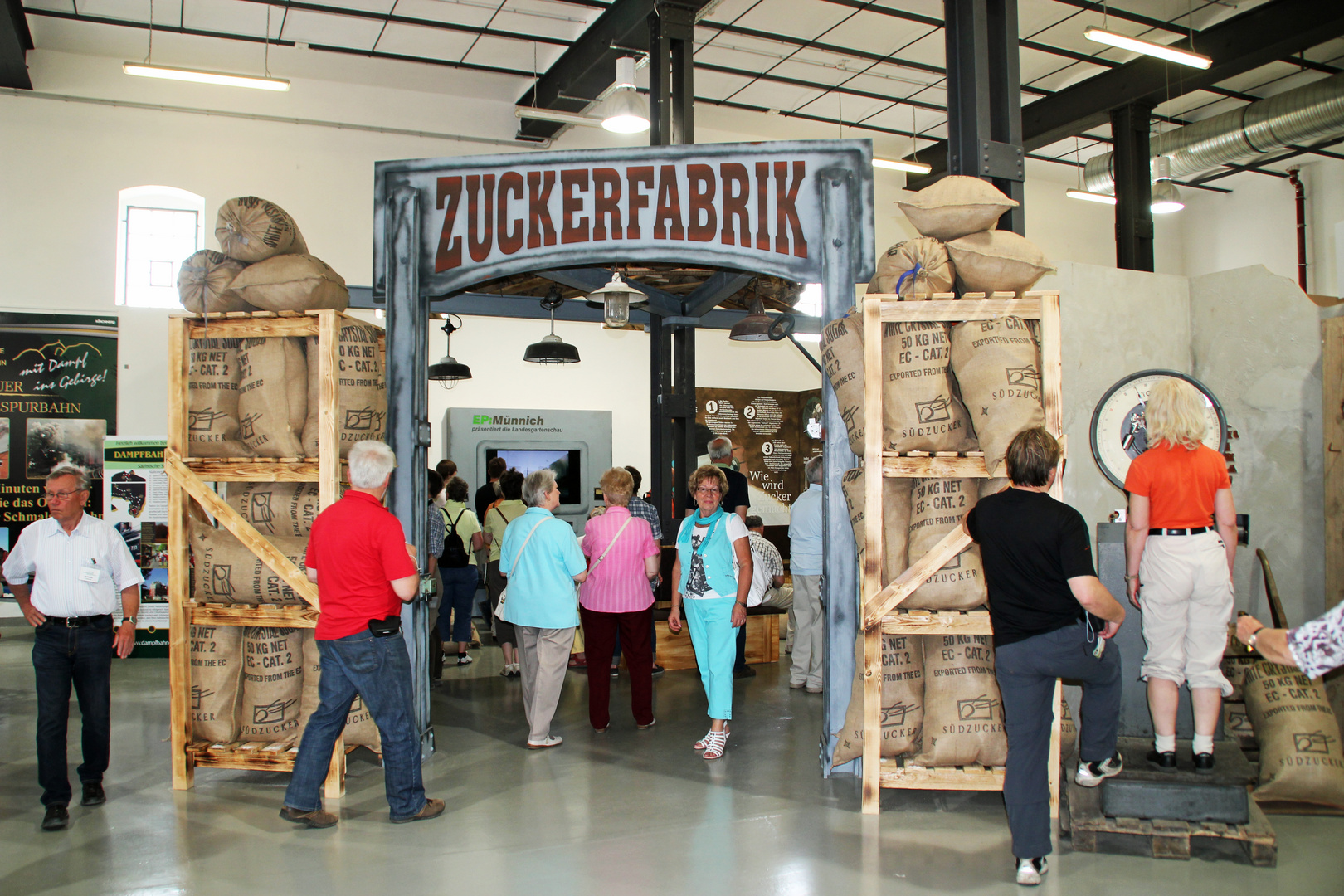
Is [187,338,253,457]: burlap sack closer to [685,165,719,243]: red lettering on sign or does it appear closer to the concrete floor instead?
the concrete floor

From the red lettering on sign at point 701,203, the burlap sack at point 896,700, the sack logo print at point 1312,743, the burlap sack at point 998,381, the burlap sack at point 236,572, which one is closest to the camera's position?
the burlap sack at point 998,381

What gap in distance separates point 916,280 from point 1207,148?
36.1ft

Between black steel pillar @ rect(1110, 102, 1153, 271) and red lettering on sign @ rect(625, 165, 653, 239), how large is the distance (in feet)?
27.0

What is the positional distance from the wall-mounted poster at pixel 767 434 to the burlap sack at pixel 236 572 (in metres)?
8.91

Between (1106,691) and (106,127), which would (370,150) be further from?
(1106,691)

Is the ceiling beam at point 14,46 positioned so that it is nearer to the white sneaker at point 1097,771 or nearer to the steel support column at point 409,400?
the steel support column at point 409,400

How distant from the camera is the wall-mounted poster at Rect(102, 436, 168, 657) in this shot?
354 inches

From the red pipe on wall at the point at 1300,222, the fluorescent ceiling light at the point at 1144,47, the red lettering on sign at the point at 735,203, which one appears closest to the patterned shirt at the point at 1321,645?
the red lettering on sign at the point at 735,203

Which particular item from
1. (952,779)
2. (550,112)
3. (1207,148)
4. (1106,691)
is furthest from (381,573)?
(1207,148)

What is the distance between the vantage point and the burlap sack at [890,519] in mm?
4531

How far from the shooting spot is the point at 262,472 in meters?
4.80

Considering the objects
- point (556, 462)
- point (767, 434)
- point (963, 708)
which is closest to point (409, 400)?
point (963, 708)

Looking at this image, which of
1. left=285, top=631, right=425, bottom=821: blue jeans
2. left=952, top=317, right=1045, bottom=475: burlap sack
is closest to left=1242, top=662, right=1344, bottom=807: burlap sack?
left=952, top=317, right=1045, bottom=475: burlap sack

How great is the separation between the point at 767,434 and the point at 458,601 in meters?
7.00
